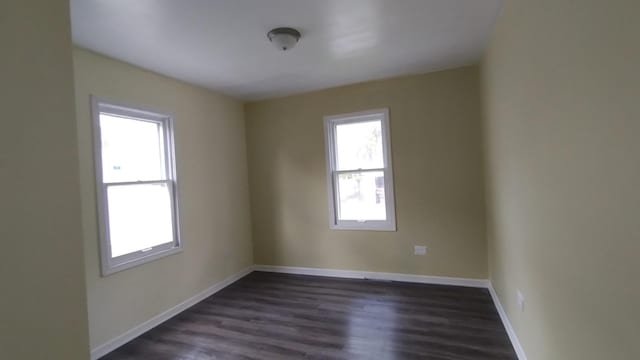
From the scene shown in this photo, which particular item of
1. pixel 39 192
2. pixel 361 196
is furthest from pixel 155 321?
pixel 361 196

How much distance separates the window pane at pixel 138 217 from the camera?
2.87 metres

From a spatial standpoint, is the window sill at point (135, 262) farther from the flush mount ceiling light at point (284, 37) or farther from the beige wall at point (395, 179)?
the flush mount ceiling light at point (284, 37)

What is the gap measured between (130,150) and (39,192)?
206 cm

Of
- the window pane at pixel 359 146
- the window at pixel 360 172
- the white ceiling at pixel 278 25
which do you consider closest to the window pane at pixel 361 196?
Answer: the window at pixel 360 172

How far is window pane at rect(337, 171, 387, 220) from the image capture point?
4117mm

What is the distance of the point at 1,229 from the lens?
109 cm

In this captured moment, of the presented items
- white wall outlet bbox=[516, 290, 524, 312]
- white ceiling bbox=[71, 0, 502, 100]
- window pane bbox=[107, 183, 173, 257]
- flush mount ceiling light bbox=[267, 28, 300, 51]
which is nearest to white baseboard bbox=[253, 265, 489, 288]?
Answer: white wall outlet bbox=[516, 290, 524, 312]

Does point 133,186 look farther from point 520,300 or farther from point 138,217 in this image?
point 520,300

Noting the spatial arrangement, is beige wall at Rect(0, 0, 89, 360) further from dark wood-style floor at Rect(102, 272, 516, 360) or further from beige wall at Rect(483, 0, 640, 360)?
beige wall at Rect(483, 0, 640, 360)

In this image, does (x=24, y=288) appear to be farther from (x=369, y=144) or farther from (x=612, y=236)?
(x=369, y=144)

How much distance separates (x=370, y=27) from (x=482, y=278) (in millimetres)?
3024

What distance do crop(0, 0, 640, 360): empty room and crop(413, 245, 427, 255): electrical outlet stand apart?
4 centimetres

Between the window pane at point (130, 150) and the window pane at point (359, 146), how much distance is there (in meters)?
2.21

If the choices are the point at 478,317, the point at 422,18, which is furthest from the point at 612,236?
the point at 478,317
